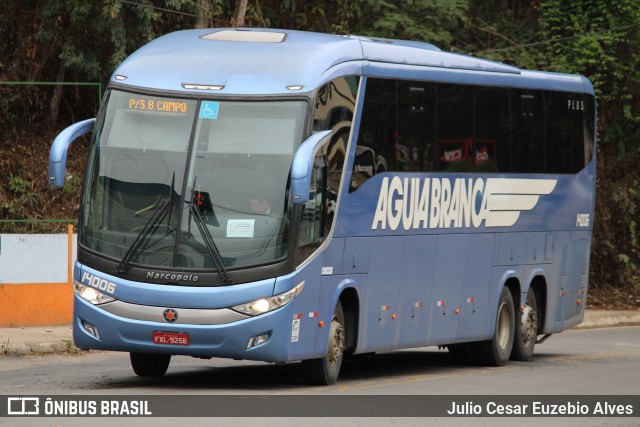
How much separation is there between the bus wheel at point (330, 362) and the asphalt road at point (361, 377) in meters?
0.15

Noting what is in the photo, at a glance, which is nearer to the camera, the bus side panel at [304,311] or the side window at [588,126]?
the bus side panel at [304,311]

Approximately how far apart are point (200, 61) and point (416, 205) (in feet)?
11.7

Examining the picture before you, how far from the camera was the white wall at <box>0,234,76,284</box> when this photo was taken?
22.2 m

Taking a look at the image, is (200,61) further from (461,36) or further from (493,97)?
(461,36)

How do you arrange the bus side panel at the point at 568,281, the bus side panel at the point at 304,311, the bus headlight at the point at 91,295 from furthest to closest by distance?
the bus side panel at the point at 568,281 < the bus headlight at the point at 91,295 < the bus side panel at the point at 304,311

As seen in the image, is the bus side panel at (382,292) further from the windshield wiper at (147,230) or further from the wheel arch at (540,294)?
the wheel arch at (540,294)

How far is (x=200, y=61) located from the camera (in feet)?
48.5

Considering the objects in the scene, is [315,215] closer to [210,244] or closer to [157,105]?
[210,244]

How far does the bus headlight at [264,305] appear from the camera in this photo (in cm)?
1380

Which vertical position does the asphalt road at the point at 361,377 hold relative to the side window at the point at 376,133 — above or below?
below

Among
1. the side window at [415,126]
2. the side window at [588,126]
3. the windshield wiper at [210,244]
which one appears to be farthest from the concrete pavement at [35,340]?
the side window at [588,126]

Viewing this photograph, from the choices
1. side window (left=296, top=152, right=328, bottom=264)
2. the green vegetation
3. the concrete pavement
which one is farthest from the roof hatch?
the green vegetation

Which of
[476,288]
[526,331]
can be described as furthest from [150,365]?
[526,331]

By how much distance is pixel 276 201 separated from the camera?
551 inches
